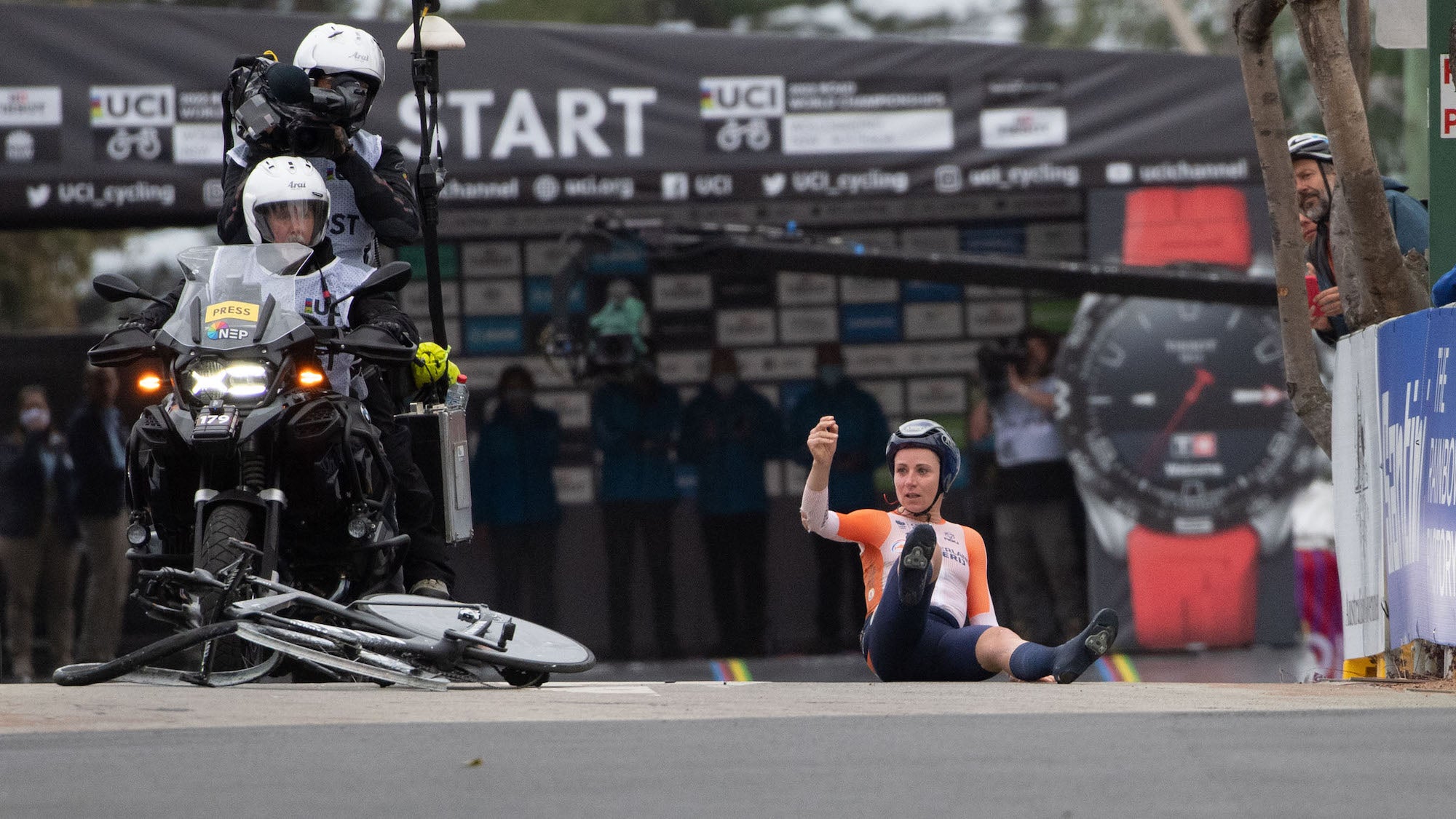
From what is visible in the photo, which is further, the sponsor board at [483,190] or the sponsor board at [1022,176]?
the sponsor board at [1022,176]

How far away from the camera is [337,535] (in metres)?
6.50

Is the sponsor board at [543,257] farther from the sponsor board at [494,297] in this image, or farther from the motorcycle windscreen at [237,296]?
the motorcycle windscreen at [237,296]

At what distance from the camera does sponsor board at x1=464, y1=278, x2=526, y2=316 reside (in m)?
14.0

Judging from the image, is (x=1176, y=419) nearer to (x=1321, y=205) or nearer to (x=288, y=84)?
(x=1321, y=205)

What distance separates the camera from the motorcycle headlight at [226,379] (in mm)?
6062

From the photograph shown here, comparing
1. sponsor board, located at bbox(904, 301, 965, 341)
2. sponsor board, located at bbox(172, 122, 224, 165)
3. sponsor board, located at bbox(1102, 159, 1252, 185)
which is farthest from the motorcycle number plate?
sponsor board, located at bbox(904, 301, 965, 341)

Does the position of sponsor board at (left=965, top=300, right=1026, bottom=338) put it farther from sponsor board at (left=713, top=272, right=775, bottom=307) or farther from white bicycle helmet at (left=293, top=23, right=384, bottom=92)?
white bicycle helmet at (left=293, top=23, right=384, bottom=92)

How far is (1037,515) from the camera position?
43.5ft

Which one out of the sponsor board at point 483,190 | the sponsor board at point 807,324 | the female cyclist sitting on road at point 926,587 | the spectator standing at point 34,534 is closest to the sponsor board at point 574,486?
the sponsor board at point 807,324

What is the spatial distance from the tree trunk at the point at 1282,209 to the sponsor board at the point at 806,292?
6.00 meters

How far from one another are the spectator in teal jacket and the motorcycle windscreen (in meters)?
7.14

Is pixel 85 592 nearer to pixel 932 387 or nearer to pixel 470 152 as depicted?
pixel 470 152

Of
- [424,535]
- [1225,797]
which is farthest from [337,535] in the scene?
[1225,797]

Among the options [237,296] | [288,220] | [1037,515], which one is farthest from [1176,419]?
[237,296]
